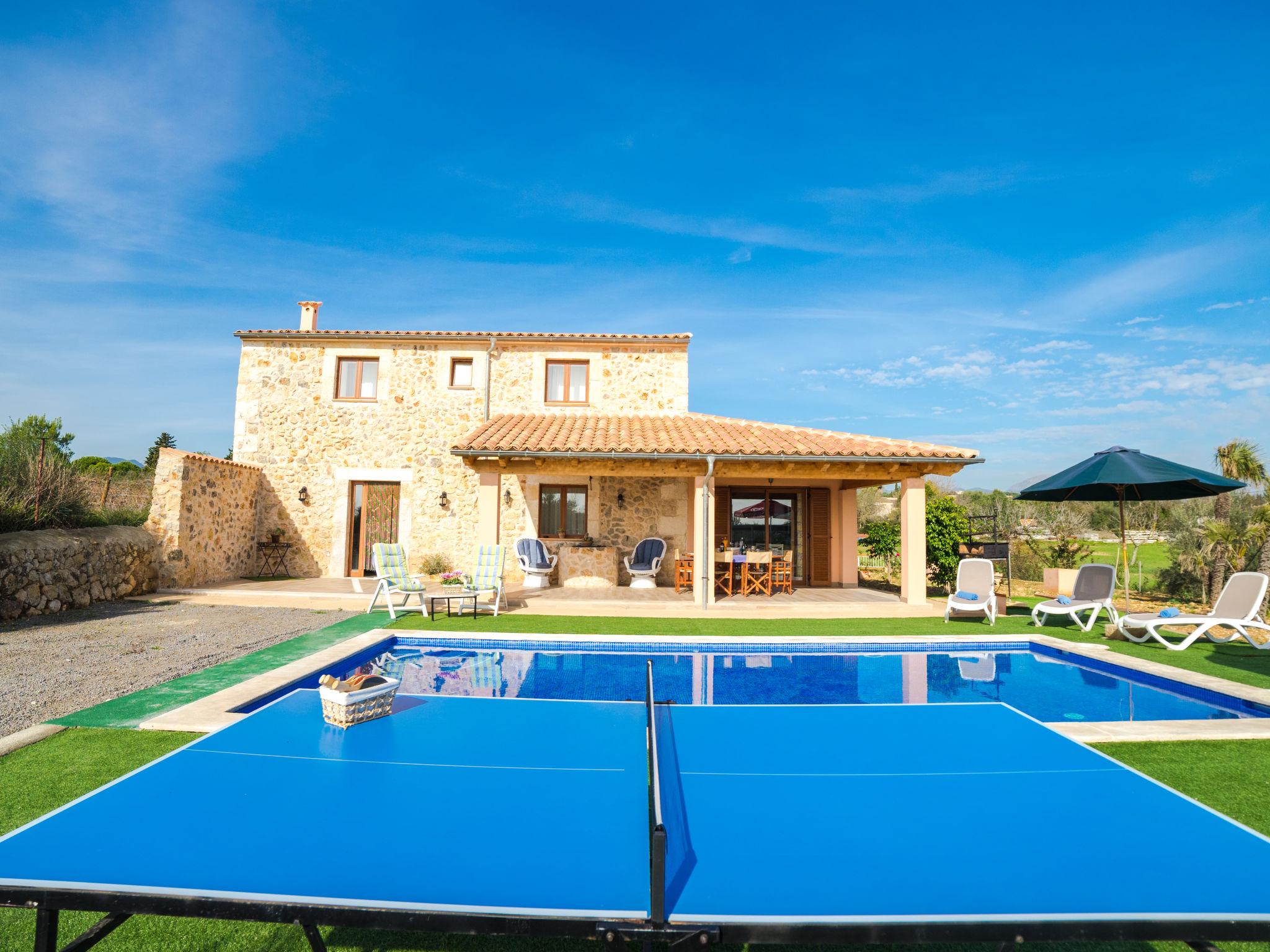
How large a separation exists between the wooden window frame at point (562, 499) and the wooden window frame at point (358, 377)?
4820 mm

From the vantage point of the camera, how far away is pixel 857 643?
28.0 ft

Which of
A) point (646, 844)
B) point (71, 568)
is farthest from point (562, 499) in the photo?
point (646, 844)

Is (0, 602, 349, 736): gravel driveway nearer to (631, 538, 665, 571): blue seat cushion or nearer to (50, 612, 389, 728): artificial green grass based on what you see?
(50, 612, 389, 728): artificial green grass

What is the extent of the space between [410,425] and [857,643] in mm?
11635

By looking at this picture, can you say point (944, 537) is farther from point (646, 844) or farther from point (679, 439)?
point (646, 844)

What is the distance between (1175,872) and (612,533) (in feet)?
43.2

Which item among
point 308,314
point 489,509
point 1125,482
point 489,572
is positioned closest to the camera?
point 1125,482

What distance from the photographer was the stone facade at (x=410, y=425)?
15227mm

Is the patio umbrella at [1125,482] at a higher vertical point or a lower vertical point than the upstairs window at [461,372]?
lower

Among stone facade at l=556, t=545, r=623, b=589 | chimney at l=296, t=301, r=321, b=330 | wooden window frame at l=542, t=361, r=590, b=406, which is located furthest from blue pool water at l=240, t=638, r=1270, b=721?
chimney at l=296, t=301, r=321, b=330

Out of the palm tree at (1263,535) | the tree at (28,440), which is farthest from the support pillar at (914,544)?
the tree at (28,440)

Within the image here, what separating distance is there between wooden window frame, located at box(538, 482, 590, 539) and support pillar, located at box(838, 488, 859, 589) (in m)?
6.32

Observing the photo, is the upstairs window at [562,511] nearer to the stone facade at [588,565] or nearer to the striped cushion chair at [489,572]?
the stone facade at [588,565]

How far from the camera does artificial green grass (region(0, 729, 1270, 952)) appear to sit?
2395mm
